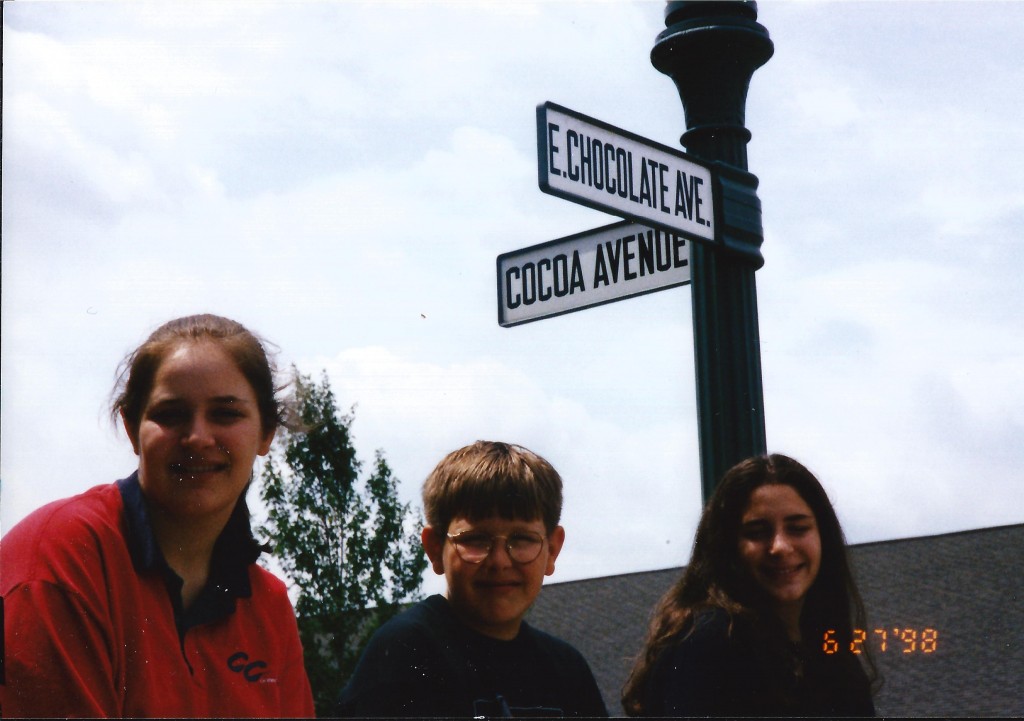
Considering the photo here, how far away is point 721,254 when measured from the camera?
3.84 metres

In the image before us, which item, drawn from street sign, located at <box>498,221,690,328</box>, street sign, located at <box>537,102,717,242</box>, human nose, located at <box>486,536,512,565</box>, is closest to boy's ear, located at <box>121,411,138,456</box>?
human nose, located at <box>486,536,512,565</box>

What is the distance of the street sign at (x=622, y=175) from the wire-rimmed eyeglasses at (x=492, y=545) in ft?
4.65

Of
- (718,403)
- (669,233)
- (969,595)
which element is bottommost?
(969,595)

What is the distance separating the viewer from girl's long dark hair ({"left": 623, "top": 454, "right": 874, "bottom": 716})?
282 centimetres

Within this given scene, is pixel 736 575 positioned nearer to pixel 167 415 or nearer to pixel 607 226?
pixel 167 415

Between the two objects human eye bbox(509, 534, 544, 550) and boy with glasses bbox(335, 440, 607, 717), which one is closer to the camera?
boy with glasses bbox(335, 440, 607, 717)

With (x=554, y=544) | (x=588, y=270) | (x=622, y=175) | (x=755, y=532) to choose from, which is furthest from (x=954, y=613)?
(x=554, y=544)

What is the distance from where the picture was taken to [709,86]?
388 centimetres

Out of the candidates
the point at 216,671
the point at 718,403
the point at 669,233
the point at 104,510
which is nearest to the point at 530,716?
the point at 216,671

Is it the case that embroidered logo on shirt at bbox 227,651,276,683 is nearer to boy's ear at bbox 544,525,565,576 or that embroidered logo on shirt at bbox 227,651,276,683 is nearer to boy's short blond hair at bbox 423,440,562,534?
boy's short blond hair at bbox 423,440,562,534

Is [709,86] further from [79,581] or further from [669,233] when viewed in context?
[79,581]

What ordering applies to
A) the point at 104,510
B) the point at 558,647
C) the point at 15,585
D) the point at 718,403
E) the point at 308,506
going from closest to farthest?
the point at 15,585, the point at 104,510, the point at 558,647, the point at 718,403, the point at 308,506

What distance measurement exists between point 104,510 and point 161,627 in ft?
0.72

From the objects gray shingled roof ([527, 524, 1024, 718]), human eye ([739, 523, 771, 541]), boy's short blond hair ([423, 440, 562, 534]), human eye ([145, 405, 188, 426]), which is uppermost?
human eye ([145, 405, 188, 426])
